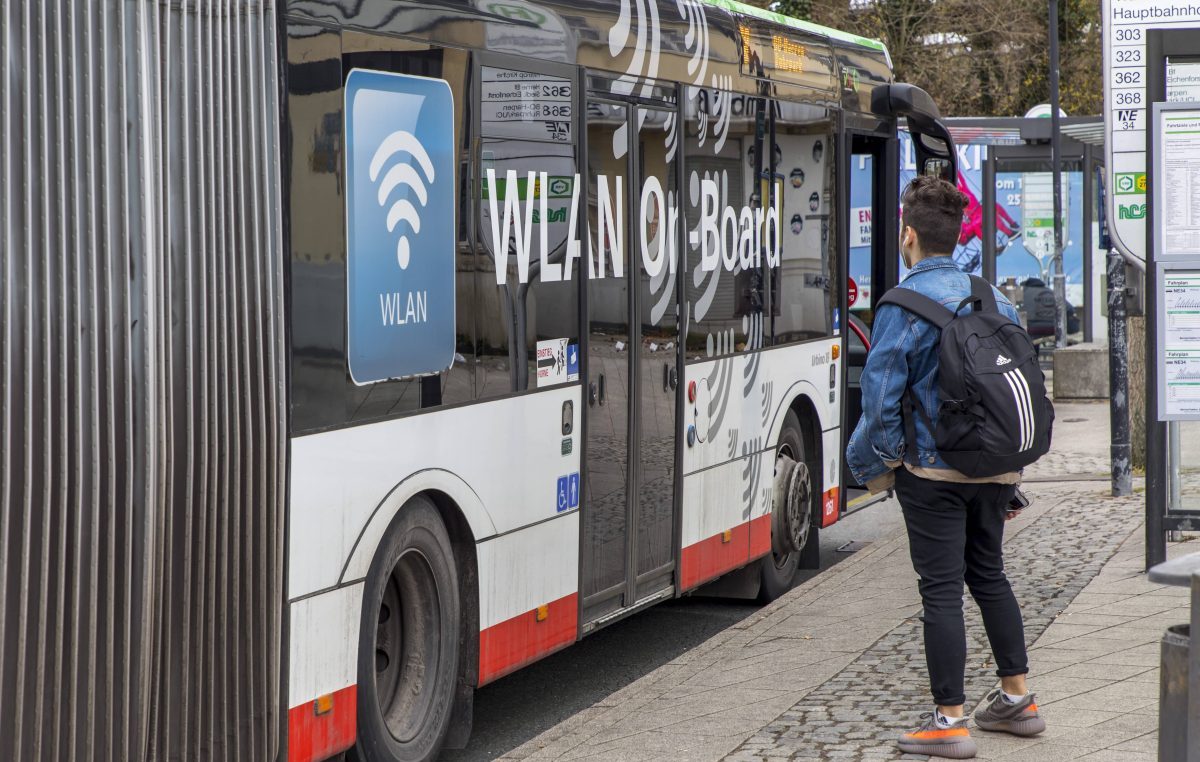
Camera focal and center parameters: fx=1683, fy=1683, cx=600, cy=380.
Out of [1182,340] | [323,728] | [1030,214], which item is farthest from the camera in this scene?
[1030,214]

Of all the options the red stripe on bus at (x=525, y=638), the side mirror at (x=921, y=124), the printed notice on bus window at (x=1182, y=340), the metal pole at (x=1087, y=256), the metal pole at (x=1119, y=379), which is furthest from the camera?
the metal pole at (x=1087, y=256)

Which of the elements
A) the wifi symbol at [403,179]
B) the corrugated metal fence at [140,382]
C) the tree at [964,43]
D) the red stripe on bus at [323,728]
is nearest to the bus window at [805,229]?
the wifi symbol at [403,179]

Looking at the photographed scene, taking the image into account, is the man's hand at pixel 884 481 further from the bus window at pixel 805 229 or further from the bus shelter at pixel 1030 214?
the bus shelter at pixel 1030 214

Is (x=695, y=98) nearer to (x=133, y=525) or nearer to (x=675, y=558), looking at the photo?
(x=675, y=558)

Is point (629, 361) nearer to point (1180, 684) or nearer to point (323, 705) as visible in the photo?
point (323, 705)

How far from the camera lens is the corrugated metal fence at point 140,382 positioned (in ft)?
12.4

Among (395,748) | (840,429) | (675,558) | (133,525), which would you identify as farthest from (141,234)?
(840,429)

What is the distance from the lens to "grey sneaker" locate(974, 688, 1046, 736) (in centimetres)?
554

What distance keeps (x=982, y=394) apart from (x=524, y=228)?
1.80 metres

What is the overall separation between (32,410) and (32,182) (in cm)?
51

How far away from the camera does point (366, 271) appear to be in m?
4.96

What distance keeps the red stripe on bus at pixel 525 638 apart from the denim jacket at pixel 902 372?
4.86 feet

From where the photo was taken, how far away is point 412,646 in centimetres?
560

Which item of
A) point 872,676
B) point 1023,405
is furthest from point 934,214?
point 872,676
